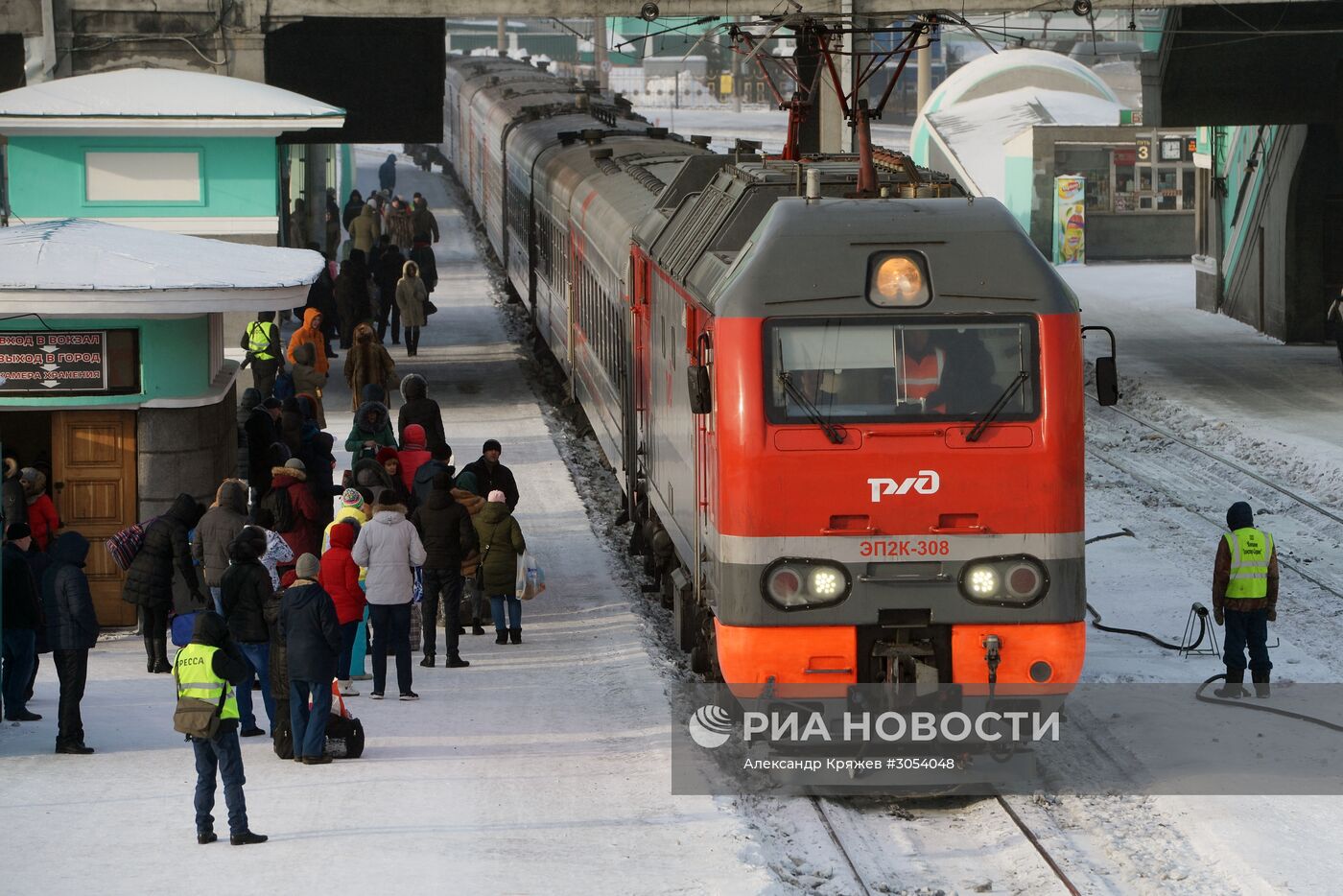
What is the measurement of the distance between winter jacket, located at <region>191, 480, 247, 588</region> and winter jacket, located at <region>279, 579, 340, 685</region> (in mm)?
1796

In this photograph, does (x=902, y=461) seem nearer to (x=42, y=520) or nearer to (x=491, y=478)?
(x=491, y=478)

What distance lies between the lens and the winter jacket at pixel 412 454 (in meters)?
15.2

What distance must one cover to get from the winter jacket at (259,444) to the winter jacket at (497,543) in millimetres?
2608

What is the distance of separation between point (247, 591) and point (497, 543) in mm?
2901

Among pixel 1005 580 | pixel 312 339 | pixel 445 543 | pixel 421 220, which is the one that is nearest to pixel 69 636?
pixel 445 543

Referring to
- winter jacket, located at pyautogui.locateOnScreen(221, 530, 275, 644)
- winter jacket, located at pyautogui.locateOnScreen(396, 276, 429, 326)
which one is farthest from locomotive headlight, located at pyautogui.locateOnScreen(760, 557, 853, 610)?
winter jacket, located at pyautogui.locateOnScreen(396, 276, 429, 326)

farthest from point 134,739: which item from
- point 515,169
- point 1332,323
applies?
point 1332,323

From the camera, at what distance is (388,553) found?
12391mm

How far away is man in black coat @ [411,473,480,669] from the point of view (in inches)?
521

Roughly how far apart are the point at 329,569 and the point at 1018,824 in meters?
4.42

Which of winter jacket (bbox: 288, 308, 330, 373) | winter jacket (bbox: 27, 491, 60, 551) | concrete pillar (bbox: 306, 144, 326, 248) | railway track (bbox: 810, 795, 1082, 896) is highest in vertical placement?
concrete pillar (bbox: 306, 144, 326, 248)

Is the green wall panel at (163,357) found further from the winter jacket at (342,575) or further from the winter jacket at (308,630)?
the winter jacket at (308,630)

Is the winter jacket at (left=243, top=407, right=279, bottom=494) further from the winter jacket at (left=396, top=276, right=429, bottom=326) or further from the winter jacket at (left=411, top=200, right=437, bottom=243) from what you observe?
the winter jacket at (left=411, top=200, right=437, bottom=243)

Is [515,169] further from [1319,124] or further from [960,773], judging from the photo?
[960,773]
